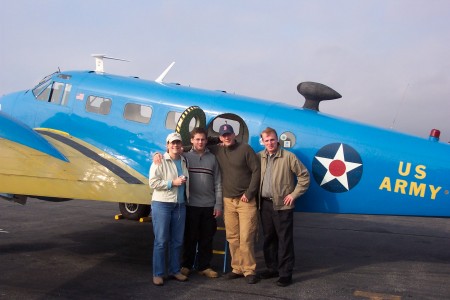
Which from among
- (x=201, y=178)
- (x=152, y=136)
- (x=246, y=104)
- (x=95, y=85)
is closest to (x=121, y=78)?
(x=95, y=85)

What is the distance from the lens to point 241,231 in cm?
630

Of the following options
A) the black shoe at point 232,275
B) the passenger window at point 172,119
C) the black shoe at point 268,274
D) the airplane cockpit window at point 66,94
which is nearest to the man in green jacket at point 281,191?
the black shoe at point 268,274

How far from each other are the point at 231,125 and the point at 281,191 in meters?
1.87

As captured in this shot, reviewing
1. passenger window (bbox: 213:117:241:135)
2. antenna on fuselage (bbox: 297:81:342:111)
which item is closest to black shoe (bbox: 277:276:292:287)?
passenger window (bbox: 213:117:241:135)

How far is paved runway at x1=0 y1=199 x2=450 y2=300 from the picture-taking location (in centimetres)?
586

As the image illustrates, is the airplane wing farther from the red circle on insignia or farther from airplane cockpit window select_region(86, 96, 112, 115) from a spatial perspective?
the red circle on insignia

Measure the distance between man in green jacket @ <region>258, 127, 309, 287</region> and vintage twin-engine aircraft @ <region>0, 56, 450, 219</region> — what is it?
0.96 m

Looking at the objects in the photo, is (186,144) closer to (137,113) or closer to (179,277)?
(137,113)

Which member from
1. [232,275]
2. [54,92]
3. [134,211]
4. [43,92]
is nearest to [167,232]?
[232,275]

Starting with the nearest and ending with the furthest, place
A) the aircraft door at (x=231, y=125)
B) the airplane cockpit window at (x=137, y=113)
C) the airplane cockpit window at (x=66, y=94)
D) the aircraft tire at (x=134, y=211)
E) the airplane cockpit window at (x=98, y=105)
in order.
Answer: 1. the aircraft door at (x=231, y=125)
2. the airplane cockpit window at (x=137, y=113)
3. the airplane cockpit window at (x=98, y=105)
4. the airplane cockpit window at (x=66, y=94)
5. the aircraft tire at (x=134, y=211)

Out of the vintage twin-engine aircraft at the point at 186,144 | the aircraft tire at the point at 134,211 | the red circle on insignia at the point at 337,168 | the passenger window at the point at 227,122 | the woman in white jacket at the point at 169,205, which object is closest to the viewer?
the woman in white jacket at the point at 169,205

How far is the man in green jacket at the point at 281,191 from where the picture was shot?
243 inches

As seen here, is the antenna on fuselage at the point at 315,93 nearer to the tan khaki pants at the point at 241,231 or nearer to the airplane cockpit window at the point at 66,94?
the tan khaki pants at the point at 241,231

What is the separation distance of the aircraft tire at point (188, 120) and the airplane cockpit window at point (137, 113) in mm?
1028
